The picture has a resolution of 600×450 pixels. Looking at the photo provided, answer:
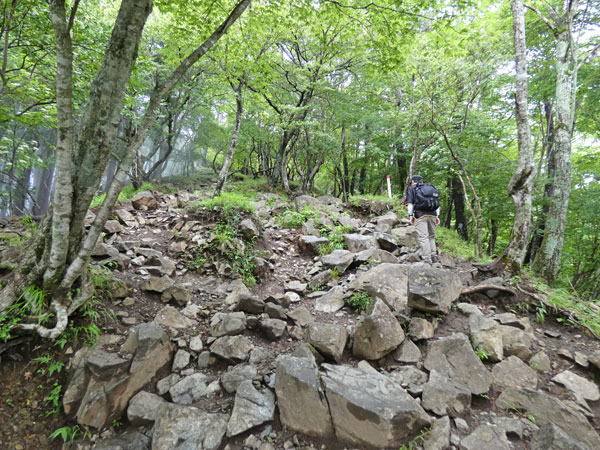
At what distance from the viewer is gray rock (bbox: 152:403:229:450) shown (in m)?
2.63

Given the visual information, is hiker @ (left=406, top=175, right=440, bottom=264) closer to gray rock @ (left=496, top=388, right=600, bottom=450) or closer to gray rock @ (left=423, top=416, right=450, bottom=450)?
gray rock @ (left=496, top=388, right=600, bottom=450)

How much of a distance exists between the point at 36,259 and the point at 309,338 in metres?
4.02

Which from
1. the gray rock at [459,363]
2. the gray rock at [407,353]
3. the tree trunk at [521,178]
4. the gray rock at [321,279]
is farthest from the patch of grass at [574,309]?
the gray rock at [321,279]

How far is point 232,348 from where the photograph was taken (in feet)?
12.2

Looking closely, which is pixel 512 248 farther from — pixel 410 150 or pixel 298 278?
pixel 410 150

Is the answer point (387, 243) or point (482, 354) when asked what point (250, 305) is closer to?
point (482, 354)

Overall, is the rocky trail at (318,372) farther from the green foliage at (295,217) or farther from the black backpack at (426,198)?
the green foliage at (295,217)

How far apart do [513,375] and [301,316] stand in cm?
309

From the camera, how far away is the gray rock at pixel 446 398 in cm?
286

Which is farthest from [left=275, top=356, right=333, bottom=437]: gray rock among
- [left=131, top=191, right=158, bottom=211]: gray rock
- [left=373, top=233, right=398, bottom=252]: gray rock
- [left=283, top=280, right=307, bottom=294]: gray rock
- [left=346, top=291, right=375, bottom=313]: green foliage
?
[left=131, top=191, right=158, bottom=211]: gray rock

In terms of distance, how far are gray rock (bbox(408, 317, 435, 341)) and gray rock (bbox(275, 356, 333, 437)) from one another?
1.78 metres

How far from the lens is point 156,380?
3.34 metres

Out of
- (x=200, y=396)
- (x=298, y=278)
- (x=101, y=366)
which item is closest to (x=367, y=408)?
(x=200, y=396)

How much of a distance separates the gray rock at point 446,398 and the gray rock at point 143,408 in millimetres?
3166
